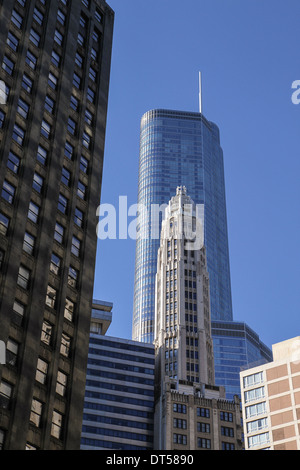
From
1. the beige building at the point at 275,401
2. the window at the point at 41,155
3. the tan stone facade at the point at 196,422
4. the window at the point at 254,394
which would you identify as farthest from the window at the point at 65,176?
the tan stone facade at the point at 196,422

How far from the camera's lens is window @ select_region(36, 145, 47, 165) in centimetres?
6359

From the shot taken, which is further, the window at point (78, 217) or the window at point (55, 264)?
the window at point (78, 217)

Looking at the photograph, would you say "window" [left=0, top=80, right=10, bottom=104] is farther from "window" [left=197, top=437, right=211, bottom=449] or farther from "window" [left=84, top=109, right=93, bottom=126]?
"window" [left=197, top=437, right=211, bottom=449]

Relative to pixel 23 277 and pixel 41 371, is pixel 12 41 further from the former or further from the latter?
pixel 41 371

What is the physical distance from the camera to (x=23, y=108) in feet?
211

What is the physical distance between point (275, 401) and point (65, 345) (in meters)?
46.0

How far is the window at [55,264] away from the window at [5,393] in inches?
489

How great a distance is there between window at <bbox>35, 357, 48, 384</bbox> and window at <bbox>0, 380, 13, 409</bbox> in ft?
11.1

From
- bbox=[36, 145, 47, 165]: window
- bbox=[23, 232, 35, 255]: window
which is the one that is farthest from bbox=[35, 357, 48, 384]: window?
bbox=[36, 145, 47, 165]: window

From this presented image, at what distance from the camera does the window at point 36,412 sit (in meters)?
51.2

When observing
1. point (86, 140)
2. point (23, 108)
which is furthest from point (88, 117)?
point (23, 108)

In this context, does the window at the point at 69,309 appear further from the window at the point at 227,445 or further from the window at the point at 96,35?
the window at the point at 227,445

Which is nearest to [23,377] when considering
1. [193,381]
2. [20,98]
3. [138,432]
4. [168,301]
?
[20,98]

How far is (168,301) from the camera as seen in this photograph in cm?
17812
